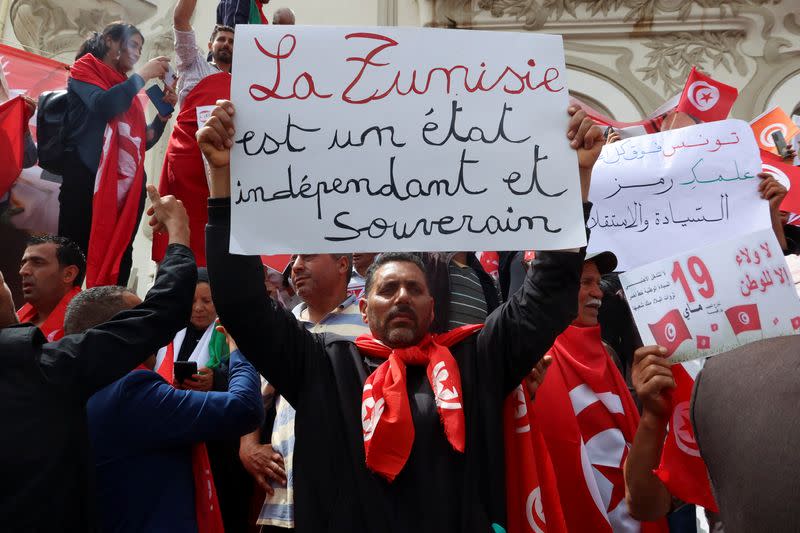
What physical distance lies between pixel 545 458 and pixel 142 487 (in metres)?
1.21

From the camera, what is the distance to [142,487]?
2.71 m

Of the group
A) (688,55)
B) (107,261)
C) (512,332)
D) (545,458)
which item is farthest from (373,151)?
(688,55)

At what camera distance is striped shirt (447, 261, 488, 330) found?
3.68m

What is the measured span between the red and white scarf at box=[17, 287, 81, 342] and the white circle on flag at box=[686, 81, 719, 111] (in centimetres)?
296

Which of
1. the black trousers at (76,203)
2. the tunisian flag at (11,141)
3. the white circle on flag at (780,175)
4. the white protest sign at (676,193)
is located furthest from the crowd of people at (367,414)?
the tunisian flag at (11,141)

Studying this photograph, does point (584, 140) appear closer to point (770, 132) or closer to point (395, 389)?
point (395, 389)

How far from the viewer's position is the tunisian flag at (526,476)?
7.66 feet

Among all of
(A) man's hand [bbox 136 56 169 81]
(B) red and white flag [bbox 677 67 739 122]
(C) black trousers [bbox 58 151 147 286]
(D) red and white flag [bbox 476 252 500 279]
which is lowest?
(D) red and white flag [bbox 476 252 500 279]

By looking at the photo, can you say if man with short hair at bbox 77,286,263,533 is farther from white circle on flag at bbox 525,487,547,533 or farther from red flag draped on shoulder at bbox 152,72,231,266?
red flag draped on shoulder at bbox 152,72,231,266

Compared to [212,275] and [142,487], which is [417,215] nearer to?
[212,275]

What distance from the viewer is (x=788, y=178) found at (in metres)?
3.84

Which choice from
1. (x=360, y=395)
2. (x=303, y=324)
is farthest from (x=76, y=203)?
(x=360, y=395)

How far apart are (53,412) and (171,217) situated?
0.71 metres

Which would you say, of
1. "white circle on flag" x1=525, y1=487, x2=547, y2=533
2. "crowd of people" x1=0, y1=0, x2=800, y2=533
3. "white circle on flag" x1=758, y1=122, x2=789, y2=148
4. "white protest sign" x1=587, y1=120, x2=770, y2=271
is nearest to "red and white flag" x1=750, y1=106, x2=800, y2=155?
"white circle on flag" x1=758, y1=122, x2=789, y2=148
